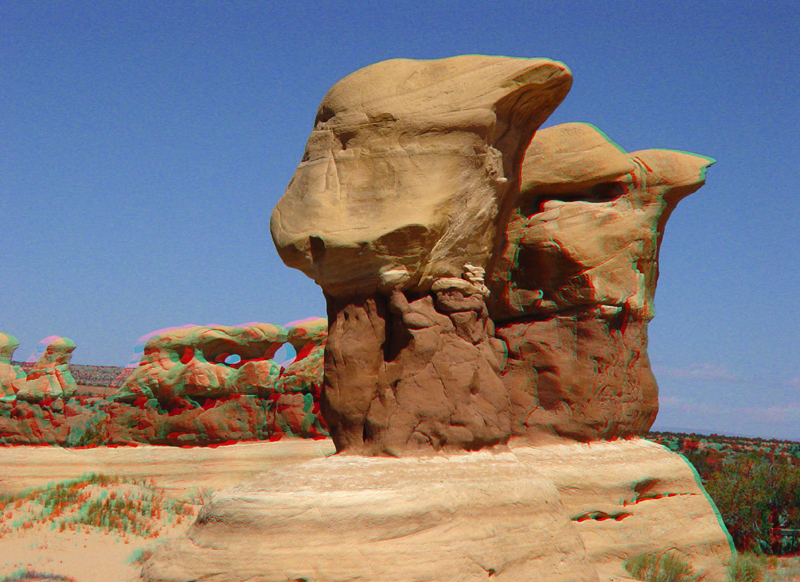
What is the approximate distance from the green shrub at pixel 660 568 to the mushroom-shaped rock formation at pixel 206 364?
30.4 ft

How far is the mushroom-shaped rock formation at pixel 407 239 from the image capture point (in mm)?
6145

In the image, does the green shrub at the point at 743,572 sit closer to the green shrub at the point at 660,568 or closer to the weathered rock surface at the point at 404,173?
the green shrub at the point at 660,568

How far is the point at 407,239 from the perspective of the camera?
614 cm

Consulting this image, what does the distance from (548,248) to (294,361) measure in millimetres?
8646

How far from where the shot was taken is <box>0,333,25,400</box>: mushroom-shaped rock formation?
17484mm

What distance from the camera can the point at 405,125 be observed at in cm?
639

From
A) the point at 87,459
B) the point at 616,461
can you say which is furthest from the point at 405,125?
the point at 87,459

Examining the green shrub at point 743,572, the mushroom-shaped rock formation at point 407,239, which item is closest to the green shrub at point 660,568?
the green shrub at point 743,572

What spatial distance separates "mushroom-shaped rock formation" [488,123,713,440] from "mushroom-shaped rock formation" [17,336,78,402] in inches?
481

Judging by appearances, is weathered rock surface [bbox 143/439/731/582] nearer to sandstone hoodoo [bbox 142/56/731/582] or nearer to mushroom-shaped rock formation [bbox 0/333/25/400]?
sandstone hoodoo [bbox 142/56/731/582]

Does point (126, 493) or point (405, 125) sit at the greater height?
point (405, 125)

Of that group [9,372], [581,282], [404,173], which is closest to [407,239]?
[404,173]

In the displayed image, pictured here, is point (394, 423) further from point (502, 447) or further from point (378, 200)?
point (378, 200)

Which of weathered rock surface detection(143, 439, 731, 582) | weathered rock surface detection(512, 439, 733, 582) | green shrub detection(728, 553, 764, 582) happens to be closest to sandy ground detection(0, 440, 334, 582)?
weathered rock surface detection(512, 439, 733, 582)
